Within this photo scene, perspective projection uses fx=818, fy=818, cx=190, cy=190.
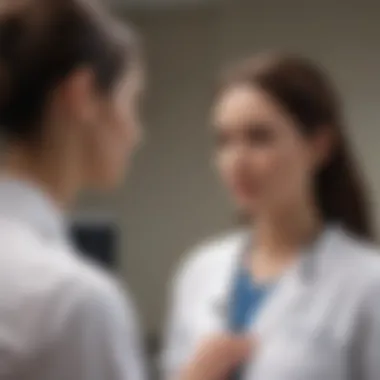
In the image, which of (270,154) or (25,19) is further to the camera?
(270,154)

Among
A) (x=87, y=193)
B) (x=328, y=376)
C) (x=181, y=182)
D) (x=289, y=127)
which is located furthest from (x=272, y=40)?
(x=328, y=376)

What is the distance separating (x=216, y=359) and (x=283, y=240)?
0.30m

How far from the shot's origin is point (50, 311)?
73cm

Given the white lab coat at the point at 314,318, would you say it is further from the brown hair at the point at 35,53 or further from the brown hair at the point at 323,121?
the brown hair at the point at 35,53

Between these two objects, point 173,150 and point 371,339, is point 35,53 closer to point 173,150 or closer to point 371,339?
point 371,339

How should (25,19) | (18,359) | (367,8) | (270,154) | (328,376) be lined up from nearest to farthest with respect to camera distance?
(18,359), (25,19), (328,376), (270,154), (367,8)

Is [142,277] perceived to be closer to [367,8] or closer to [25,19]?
[367,8]

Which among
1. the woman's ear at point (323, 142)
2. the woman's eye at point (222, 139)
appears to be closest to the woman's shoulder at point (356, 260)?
the woman's ear at point (323, 142)

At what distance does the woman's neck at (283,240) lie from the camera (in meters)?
1.55

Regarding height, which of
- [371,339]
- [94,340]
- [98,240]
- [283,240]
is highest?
[98,240]

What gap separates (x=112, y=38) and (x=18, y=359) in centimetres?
36

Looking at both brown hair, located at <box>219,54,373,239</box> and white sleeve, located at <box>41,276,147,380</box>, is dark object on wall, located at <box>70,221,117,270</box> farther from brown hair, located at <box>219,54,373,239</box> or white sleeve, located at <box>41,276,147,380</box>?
white sleeve, located at <box>41,276,147,380</box>

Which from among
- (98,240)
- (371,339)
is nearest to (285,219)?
(371,339)

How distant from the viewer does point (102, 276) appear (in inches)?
30.9
